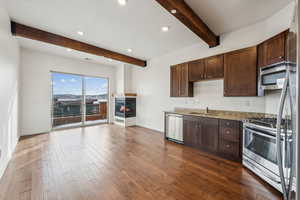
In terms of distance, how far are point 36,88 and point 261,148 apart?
6.84 metres

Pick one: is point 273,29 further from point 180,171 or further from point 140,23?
point 180,171

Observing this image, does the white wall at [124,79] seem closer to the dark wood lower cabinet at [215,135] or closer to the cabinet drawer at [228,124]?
the dark wood lower cabinet at [215,135]

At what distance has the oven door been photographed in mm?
2035

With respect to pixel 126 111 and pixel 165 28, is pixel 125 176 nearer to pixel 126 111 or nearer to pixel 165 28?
pixel 165 28

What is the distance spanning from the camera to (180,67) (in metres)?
4.31

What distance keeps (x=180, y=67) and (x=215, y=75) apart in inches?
46.9

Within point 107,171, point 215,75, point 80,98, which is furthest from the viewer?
point 80,98

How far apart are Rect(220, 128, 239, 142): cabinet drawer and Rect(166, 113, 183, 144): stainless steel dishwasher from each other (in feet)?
3.83

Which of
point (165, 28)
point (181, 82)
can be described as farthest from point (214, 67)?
point (165, 28)

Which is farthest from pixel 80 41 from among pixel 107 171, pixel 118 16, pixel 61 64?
pixel 107 171

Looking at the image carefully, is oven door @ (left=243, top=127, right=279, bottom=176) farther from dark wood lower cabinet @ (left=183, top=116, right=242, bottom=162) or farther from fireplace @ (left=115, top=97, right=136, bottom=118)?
fireplace @ (left=115, top=97, right=136, bottom=118)

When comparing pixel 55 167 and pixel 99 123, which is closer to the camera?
pixel 55 167

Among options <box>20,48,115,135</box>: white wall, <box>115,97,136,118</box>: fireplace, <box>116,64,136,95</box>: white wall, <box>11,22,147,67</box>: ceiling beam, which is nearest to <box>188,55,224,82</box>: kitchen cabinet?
<box>11,22,147,67</box>: ceiling beam

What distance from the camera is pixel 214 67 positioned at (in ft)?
11.4
